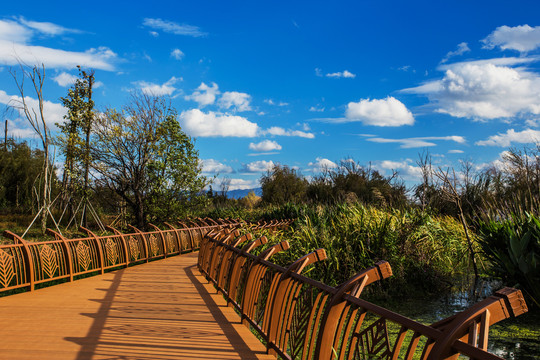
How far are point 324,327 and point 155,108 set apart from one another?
2166 cm

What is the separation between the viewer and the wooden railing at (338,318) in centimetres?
240

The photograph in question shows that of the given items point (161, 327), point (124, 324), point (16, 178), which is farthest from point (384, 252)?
point (16, 178)

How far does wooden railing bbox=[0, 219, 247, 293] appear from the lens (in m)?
9.52

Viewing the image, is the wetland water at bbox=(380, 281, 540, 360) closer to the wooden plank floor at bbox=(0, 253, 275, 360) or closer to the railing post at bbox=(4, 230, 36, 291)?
the wooden plank floor at bbox=(0, 253, 275, 360)

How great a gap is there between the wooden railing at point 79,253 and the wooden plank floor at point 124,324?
70 cm

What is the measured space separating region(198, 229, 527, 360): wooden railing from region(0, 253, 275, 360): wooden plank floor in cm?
37

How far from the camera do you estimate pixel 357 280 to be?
12.1 ft

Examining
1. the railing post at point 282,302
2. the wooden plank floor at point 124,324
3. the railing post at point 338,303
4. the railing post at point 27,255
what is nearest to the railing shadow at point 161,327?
the wooden plank floor at point 124,324

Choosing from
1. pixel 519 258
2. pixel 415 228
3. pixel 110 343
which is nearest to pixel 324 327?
pixel 110 343

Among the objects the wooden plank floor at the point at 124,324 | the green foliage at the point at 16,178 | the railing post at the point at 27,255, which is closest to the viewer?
the wooden plank floor at the point at 124,324

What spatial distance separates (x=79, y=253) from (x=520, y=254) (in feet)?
32.0

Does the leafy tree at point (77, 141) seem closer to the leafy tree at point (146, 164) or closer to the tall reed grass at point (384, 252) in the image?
the leafy tree at point (146, 164)

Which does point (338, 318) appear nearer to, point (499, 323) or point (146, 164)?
point (499, 323)

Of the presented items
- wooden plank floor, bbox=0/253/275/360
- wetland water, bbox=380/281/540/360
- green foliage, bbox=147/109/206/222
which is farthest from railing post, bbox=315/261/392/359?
green foliage, bbox=147/109/206/222
